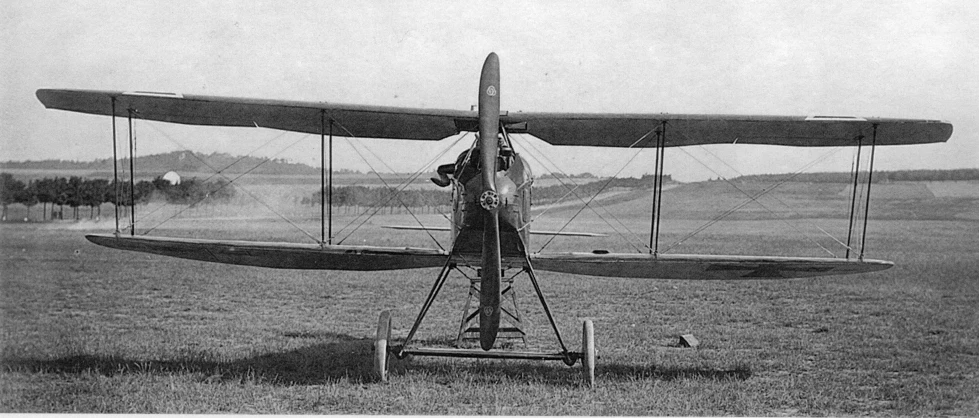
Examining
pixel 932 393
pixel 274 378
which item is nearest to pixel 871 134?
pixel 932 393

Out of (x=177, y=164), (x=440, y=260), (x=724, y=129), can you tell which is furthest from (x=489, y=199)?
(x=177, y=164)

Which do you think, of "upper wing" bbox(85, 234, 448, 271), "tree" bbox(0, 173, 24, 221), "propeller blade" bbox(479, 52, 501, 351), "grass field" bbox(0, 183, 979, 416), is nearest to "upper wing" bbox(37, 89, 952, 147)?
"propeller blade" bbox(479, 52, 501, 351)

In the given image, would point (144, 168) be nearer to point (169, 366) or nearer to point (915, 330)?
point (169, 366)

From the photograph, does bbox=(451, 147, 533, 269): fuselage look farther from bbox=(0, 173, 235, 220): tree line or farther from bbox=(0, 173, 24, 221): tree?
bbox=(0, 173, 24, 221): tree

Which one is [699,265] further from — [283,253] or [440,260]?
[283,253]

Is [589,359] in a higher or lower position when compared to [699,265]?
lower

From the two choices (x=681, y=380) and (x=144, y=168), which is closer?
(x=681, y=380)
